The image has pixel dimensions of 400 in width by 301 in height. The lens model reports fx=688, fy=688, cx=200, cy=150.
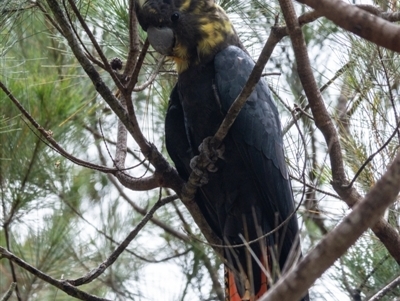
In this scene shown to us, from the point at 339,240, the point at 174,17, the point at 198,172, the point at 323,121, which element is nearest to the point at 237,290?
the point at 198,172


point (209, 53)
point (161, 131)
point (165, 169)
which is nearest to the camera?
point (165, 169)

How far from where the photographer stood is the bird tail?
7.29 ft

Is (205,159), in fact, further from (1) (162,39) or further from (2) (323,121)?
(2) (323,121)

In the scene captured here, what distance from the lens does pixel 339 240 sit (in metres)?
0.96

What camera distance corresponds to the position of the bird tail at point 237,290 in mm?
2223

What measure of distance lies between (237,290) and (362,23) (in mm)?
1346

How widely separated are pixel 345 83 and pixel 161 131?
1.48 meters

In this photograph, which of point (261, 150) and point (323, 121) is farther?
point (261, 150)

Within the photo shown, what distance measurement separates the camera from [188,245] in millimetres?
3805

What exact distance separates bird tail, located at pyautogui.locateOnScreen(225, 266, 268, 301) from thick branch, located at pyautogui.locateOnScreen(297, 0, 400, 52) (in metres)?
1.25

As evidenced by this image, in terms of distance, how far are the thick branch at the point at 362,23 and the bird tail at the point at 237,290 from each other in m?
1.25

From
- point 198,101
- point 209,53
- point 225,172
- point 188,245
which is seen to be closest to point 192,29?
point 209,53

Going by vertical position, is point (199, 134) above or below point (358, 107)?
above

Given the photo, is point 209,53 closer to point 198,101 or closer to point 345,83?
point 198,101
